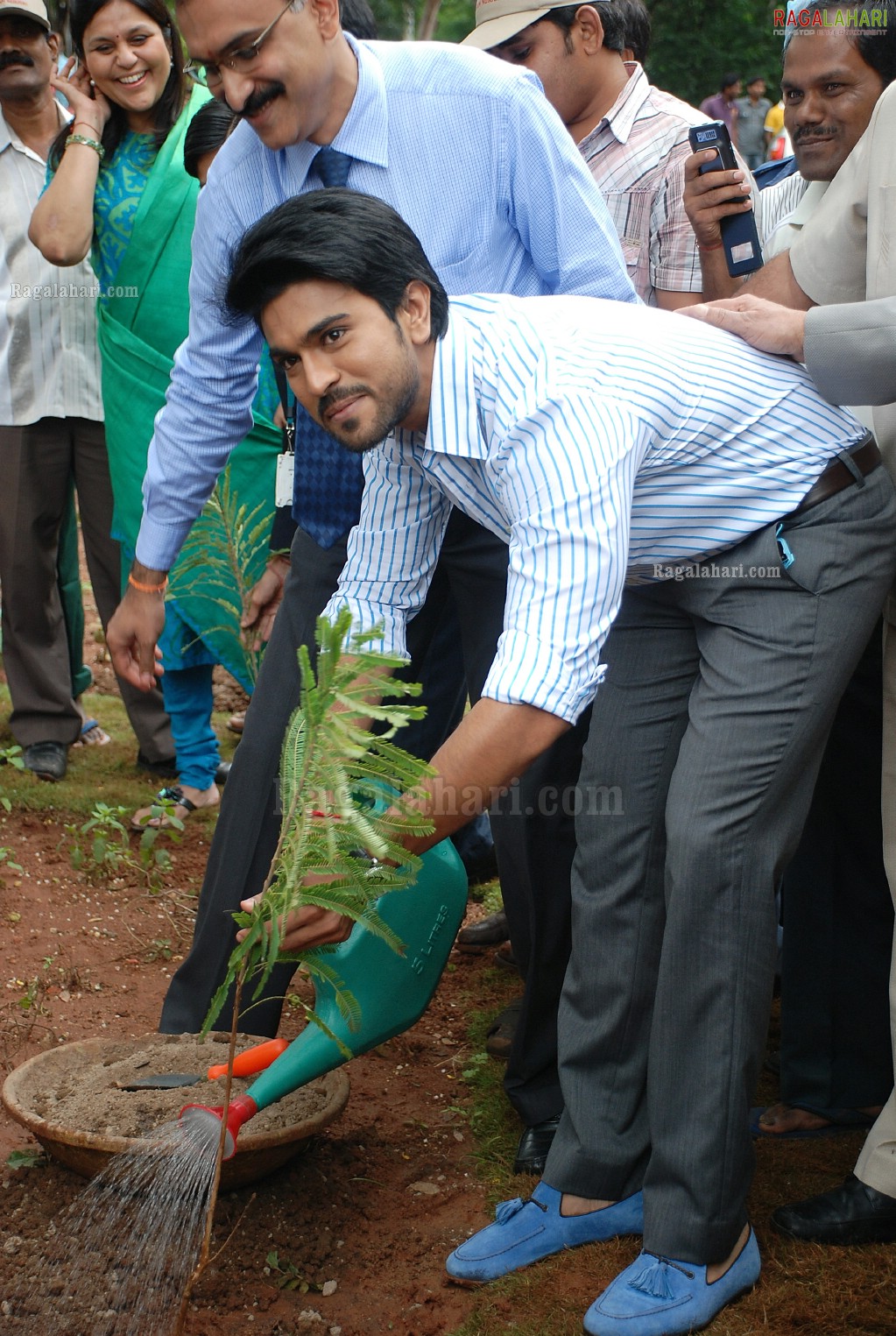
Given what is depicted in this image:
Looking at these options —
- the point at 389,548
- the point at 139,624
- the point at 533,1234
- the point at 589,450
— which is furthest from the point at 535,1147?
the point at 589,450

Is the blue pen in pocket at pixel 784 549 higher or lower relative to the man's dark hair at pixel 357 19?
lower

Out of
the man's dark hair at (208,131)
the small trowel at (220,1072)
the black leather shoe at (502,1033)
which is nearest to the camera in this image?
the small trowel at (220,1072)

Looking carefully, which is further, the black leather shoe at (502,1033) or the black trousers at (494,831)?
the black leather shoe at (502,1033)

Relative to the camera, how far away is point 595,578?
1777 mm

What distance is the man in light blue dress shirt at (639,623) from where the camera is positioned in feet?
5.97

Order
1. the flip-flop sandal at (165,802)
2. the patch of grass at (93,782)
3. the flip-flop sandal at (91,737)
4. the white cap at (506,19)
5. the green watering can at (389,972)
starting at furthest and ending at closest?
the flip-flop sandal at (91,737)
the patch of grass at (93,782)
the flip-flop sandal at (165,802)
the white cap at (506,19)
the green watering can at (389,972)

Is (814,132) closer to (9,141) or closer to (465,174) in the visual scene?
(465,174)

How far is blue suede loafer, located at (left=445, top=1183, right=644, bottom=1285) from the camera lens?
2215mm

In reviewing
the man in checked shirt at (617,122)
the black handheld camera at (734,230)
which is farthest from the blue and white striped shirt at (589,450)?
the man in checked shirt at (617,122)

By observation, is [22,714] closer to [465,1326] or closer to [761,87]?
[465,1326]

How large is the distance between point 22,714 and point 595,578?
10.9ft

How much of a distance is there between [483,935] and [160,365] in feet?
6.41

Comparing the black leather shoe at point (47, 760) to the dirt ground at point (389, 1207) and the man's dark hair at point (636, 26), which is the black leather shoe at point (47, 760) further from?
the man's dark hair at point (636, 26)

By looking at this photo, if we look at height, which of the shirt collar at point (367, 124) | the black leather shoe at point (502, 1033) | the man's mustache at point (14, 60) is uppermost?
the man's mustache at point (14, 60)
